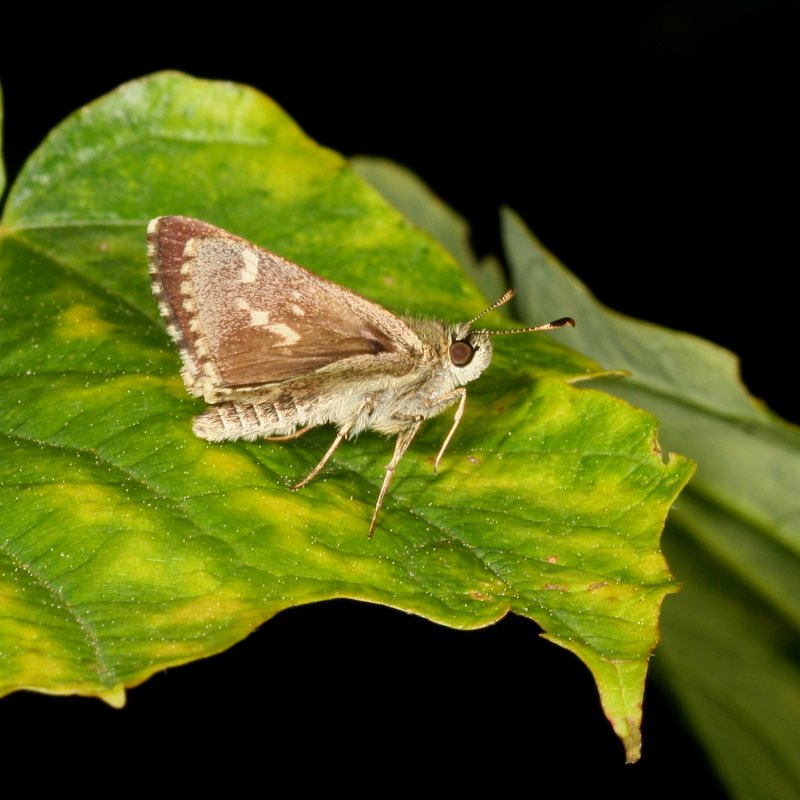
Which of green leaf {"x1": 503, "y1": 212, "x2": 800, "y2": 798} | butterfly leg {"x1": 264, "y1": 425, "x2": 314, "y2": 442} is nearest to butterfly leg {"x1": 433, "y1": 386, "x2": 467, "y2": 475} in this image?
butterfly leg {"x1": 264, "y1": 425, "x2": 314, "y2": 442}

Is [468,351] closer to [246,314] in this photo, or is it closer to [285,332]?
[285,332]

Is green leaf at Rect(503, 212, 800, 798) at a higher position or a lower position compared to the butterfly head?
lower

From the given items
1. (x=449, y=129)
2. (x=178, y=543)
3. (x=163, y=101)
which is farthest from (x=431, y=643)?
(x=449, y=129)

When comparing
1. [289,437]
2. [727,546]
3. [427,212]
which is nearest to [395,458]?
[289,437]

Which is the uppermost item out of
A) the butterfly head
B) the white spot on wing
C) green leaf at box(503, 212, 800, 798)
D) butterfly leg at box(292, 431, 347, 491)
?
the butterfly head

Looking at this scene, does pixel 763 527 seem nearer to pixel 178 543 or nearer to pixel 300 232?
pixel 300 232

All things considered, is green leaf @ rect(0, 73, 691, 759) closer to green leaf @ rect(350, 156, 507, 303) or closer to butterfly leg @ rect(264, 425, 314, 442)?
butterfly leg @ rect(264, 425, 314, 442)

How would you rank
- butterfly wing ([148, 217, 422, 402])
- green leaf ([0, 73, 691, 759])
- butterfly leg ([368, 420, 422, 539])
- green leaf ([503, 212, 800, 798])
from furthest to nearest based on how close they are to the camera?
1. green leaf ([503, 212, 800, 798])
2. butterfly wing ([148, 217, 422, 402])
3. butterfly leg ([368, 420, 422, 539])
4. green leaf ([0, 73, 691, 759])

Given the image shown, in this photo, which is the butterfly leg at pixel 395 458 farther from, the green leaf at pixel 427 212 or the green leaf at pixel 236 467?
the green leaf at pixel 427 212
